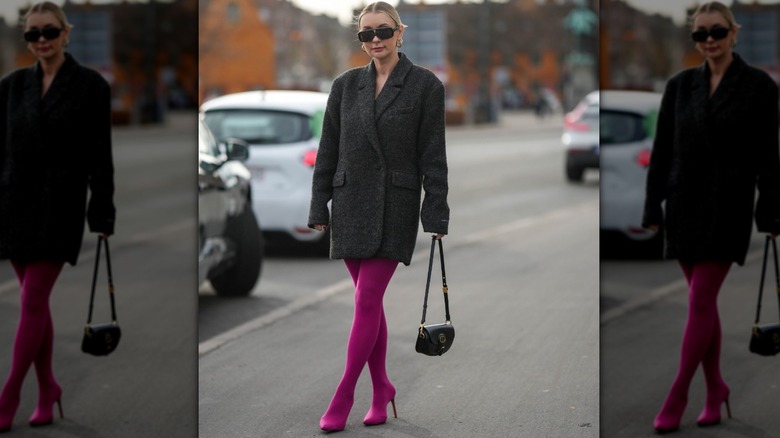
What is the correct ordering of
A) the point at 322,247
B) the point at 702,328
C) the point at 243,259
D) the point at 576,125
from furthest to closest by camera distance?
the point at 576,125
the point at 322,247
the point at 243,259
the point at 702,328

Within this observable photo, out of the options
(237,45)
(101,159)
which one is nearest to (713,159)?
(101,159)

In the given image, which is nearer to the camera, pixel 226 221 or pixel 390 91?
pixel 390 91

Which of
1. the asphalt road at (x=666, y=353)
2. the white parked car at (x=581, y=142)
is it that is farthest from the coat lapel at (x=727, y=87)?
the white parked car at (x=581, y=142)

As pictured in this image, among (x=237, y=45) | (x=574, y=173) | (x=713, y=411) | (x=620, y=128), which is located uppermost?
(x=237, y=45)

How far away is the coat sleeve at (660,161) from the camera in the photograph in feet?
16.4

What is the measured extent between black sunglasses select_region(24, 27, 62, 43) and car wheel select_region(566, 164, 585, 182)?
63.6 feet

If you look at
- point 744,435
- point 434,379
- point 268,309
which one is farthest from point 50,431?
point 268,309

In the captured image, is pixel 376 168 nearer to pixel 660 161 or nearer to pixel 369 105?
pixel 369 105

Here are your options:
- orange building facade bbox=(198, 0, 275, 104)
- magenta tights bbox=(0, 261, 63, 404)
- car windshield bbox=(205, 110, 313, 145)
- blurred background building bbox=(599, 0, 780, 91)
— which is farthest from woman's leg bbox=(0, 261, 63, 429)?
orange building facade bbox=(198, 0, 275, 104)

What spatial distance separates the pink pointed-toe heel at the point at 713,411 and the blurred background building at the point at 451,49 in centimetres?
1814

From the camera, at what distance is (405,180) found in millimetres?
5766

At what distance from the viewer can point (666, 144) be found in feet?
16.5

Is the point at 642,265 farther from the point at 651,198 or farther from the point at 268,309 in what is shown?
the point at 268,309

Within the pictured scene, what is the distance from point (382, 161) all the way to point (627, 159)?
1011 mm
